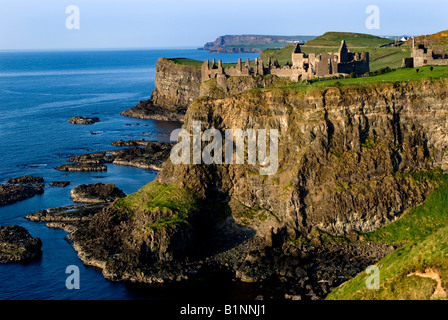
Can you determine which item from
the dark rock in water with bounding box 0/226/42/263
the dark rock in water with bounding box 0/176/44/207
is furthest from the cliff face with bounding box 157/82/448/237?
the dark rock in water with bounding box 0/176/44/207

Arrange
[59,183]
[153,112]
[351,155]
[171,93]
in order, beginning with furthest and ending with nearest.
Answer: [171,93] → [153,112] → [59,183] → [351,155]

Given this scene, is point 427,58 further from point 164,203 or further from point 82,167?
point 82,167

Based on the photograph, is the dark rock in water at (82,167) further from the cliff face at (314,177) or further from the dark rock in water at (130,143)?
the cliff face at (314,177)

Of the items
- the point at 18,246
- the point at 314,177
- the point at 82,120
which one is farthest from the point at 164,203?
the point at 82,120

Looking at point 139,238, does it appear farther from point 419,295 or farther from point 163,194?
point 419,295
